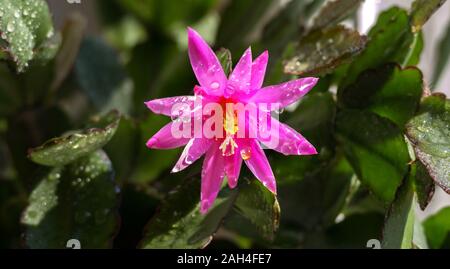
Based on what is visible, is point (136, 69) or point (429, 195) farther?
point (136, 69)

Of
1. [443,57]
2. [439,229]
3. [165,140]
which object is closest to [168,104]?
[165,140]

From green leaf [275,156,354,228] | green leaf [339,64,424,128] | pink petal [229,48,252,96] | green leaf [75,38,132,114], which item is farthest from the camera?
green leaf [75,38,132,114]

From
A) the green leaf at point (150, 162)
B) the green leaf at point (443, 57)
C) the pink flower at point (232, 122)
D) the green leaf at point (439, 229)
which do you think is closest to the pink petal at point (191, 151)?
the pink flower at point (232, 122)

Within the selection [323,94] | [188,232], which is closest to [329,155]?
[323,94]

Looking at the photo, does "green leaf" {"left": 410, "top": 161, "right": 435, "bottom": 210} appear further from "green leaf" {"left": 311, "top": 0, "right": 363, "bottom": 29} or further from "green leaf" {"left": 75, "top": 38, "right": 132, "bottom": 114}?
"green leaf" {"left": 75, "top": 38, "right": 132, "bottom": 114}

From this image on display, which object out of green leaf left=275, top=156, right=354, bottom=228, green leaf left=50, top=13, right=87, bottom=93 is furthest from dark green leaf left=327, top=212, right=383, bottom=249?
green leaf left=50, top=13, right=87, bottom=93
